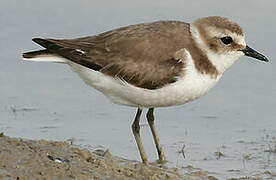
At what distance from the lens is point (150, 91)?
763 cm

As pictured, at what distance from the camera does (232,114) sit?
9.88 metres

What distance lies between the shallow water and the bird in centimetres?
106

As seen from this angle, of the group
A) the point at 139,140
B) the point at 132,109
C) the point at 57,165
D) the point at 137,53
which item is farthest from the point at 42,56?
the point at 132,109

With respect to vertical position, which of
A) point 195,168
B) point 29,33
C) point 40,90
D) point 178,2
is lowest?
point 195,168

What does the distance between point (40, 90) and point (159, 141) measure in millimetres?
2397

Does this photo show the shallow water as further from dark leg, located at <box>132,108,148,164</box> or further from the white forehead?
the white forehead

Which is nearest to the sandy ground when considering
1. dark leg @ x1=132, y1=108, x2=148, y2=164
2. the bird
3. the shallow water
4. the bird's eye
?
dark leg @ x1=132, y1=108, x2=148, y2=164

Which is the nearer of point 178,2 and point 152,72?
point 152,72

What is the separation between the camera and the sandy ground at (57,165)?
20.3 feet

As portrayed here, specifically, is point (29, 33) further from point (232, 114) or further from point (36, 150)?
point (36, 150)

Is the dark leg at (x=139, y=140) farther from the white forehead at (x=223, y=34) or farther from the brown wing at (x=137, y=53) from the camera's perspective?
the white forehead at (x=223, y=34)

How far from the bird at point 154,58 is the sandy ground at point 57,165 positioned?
32.9 inches

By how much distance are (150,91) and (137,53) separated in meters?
0.44

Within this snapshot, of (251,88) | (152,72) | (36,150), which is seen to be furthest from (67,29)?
(36,150)
